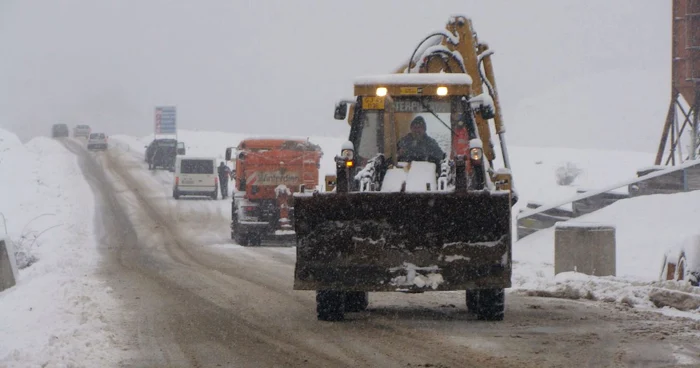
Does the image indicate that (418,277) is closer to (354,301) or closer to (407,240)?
(407,240)

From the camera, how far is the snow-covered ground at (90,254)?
9.46 m

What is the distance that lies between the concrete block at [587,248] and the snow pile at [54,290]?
648cm

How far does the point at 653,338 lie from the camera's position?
9094mm

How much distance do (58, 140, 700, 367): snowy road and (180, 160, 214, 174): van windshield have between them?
81.2 ft

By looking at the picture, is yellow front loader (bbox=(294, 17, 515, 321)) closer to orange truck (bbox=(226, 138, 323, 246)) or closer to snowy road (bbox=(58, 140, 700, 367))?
snowy road (bbox=(58, 140, 700, 367))

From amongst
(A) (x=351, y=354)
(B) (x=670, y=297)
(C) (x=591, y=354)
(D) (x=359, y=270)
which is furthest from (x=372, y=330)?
(B) (x=670, y=297)

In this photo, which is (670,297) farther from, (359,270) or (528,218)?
(528,218)

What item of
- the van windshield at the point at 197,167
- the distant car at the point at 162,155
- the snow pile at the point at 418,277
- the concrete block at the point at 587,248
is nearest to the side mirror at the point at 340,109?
the snow pile at the point at 418,277

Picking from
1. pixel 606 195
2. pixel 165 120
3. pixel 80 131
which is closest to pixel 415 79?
pixel 606 195

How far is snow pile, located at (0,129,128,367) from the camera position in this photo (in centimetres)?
863

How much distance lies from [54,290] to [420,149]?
5.46 metres

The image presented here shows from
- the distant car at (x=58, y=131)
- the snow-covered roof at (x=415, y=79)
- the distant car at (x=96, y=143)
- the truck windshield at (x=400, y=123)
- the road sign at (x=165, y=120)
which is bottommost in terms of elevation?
the truck windshield at (x=400, y=123)

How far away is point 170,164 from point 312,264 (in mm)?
48616

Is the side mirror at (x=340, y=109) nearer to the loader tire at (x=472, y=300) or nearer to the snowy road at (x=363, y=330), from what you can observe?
the snowy road at (x=363, y=330)
